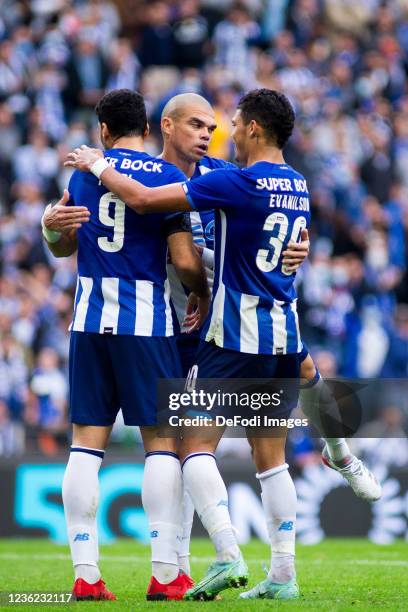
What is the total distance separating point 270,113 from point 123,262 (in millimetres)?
1124

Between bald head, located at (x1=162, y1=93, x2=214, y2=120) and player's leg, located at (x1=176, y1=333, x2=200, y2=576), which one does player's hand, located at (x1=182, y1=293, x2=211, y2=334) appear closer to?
player's leg, located at (x1=176, y1=333, x2=200, y2=576)

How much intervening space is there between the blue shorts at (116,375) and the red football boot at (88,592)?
33.4 inches

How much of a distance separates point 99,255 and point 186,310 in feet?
2.31

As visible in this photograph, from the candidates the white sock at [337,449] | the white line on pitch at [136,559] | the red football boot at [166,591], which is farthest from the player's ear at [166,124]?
the white line on pitch at [136,559]

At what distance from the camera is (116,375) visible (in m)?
6.92

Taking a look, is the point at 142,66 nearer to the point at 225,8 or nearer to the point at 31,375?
the point at 225,8

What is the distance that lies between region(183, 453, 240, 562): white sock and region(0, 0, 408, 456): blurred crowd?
6.86 meters

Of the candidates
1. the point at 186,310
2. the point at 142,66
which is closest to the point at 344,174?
the point at 142,66

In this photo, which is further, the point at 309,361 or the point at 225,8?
the point at 225,8

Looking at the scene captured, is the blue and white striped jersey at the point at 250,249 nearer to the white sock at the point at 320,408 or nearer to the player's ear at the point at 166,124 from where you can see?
the white sock at the point at 320,408

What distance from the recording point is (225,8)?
829 inches

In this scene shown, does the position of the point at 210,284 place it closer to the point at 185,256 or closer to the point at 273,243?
the point at 185,256

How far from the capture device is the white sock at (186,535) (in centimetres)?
723

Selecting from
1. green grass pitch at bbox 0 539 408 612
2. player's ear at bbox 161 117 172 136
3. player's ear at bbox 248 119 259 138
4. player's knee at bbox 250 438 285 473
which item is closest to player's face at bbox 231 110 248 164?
player's ear at bbox 248 119 259 138
